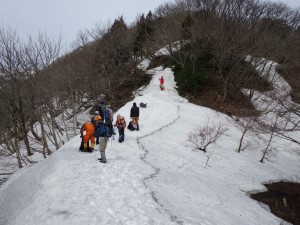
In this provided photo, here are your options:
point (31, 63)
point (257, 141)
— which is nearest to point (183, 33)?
point (257, 141)

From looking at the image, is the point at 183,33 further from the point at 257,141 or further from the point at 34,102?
the point at 34,102

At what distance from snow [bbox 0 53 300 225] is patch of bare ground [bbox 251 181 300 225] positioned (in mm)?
606

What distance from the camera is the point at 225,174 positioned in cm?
1554

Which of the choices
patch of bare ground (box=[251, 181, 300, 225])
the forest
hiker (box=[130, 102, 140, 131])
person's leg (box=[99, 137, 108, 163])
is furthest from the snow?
the forest

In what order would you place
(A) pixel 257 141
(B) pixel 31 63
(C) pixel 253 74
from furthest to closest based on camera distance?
1. (C) pixel 253 74
2. (A) pixel 257 141
3. (B) pixel 31 63

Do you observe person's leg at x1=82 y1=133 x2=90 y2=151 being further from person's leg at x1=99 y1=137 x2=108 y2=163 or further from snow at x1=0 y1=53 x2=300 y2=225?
person's leg at x1=99 y1=137 x2=108 y2=163

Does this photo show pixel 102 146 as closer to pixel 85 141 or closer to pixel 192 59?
pixel 85 141

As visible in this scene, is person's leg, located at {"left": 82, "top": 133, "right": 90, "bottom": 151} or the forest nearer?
person's leg, located at {"left": 82, "top": 133, "right": 90, "bottom": 151}

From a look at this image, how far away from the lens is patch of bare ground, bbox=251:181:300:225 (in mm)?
12322

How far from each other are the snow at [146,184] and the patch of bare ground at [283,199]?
606mm

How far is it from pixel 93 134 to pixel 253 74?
24.1 meters

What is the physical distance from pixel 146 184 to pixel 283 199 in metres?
8.05

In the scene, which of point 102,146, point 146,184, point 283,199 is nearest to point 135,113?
point 102,146

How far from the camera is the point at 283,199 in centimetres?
1363
